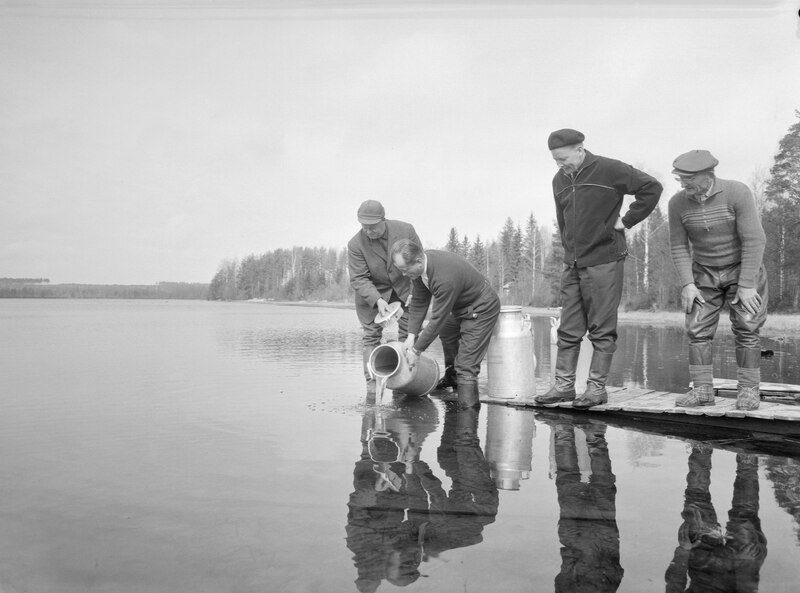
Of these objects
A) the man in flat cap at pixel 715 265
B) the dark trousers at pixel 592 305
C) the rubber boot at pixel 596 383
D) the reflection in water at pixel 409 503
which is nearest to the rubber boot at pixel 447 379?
the dark trousers at pixel 592 305

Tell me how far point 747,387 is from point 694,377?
419 millimetres

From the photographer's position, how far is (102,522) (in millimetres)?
3139

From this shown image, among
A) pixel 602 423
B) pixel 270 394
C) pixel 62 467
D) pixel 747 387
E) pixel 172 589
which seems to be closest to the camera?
pixel 172 589

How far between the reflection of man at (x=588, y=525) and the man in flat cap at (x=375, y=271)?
3.26 metres

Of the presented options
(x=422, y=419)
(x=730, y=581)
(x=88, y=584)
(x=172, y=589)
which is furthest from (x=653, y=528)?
(x=422, y=419)

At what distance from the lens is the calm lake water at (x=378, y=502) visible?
2.55 m

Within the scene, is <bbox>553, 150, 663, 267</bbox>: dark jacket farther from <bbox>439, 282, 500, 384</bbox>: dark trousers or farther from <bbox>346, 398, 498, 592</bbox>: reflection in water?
<bbox>346, 398, 498, 592</bbox>: reflection in water

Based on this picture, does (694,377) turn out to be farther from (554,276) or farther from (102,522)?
(554,276)

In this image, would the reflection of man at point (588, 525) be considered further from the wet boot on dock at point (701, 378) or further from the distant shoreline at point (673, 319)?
the distant shoreline at point (673, 319)

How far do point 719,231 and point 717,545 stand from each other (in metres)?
3.33

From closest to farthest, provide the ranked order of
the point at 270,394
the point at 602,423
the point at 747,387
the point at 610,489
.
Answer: the point at 610,489 → the point at 747,387 → the point at 602,423 → the point at 270,394

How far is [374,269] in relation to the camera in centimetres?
758

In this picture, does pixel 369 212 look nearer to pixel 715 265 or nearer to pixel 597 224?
pixel 597 224

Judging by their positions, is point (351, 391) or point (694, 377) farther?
point (351, 391)
